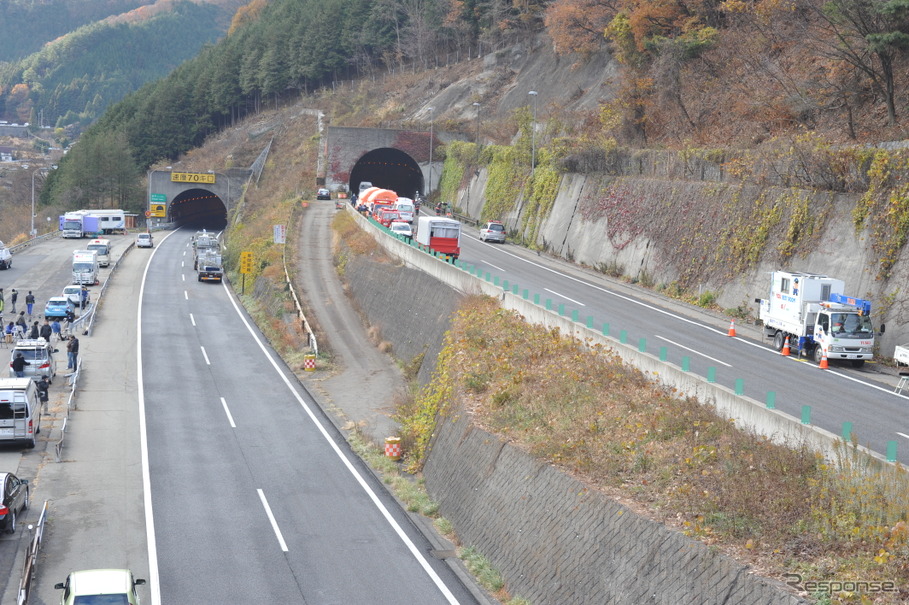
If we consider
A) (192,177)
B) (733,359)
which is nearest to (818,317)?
(733,359)

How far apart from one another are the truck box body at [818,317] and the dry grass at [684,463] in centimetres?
925

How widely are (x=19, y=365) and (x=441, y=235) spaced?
76.2 ft

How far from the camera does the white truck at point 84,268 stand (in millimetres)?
57281

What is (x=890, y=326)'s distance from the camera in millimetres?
30000

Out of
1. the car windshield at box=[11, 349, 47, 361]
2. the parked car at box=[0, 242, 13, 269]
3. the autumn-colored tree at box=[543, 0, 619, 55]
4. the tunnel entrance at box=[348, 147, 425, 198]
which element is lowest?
the parked car at box=[0, 242, 13, 269]

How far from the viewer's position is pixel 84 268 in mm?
57688

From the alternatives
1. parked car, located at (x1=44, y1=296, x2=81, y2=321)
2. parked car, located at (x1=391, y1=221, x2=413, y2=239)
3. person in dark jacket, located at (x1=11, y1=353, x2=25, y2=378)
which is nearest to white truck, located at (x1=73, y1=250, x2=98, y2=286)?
parked car, located at (x1=44, y1=296, x2=81, y2=321)

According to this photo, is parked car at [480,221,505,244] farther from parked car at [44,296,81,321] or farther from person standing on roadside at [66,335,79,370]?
person standing on roadside at [66,335,79,370]

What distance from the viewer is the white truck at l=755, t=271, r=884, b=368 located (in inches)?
1139

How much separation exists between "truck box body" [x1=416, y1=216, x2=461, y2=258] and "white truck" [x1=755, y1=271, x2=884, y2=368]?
65.5 feet

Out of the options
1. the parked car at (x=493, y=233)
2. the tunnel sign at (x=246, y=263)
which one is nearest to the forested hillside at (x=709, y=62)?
the parked car at (x=493, y=233)

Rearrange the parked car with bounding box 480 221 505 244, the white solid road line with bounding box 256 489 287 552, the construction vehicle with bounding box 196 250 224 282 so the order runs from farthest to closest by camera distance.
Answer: the construction vehicle with bounding box 196 250 224 282
the parked car with bounding box 480 221 505 244
the white solid road line with bounding box 256 489 287 552

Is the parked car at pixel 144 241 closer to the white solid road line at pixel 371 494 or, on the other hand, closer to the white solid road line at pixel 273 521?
the white solid road line at pixel 371 494

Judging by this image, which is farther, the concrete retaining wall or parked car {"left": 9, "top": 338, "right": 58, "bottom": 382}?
Result: parked car {"left": 9, "top": 338, "right": 58, "bottom": 382}
